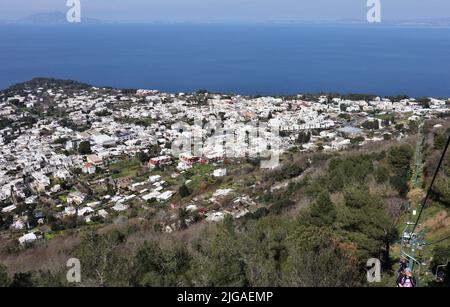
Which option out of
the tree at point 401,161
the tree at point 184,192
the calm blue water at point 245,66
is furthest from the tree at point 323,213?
the calm blue water at point 245,66

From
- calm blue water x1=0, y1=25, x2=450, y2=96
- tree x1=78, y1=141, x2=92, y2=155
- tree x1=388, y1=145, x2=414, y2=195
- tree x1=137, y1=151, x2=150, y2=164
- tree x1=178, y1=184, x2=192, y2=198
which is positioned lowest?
tree x1=178, y1=184, x2=192, y2=198

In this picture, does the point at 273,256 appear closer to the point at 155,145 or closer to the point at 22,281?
the point at 22,281

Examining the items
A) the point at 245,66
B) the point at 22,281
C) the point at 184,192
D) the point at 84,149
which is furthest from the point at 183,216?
the point at 245,66

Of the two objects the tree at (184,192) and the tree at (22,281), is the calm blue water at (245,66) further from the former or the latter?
the tree at (22,281)

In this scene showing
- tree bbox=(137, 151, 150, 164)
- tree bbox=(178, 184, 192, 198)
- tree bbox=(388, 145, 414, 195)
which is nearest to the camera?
tree bbox=(388, 145, 414, 195)

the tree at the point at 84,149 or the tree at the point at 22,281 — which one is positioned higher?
the tree at the point at 22,281

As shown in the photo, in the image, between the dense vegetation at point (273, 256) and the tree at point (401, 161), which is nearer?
the dense vegetation at point (273, 256)

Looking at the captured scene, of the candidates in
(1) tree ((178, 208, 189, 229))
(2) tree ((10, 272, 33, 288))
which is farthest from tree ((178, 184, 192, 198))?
(2) tree ((10, 272, 33, 288))

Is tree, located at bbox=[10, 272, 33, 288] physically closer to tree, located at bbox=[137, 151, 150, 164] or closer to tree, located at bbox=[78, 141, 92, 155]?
tree, located at bbox=[137, 151, 150, 164]

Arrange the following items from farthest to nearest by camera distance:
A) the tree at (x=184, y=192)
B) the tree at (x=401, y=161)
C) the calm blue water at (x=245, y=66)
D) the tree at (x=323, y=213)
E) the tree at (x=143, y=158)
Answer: the calm blue water at (x=245, y=66) → the tree at (x=143, y=158) → the tree at (x=184, y=192) → the tree at (x=401, y=161) → the tree at (x=323, y=213)

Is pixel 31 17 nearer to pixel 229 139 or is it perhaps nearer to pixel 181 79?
pixel 181 79
